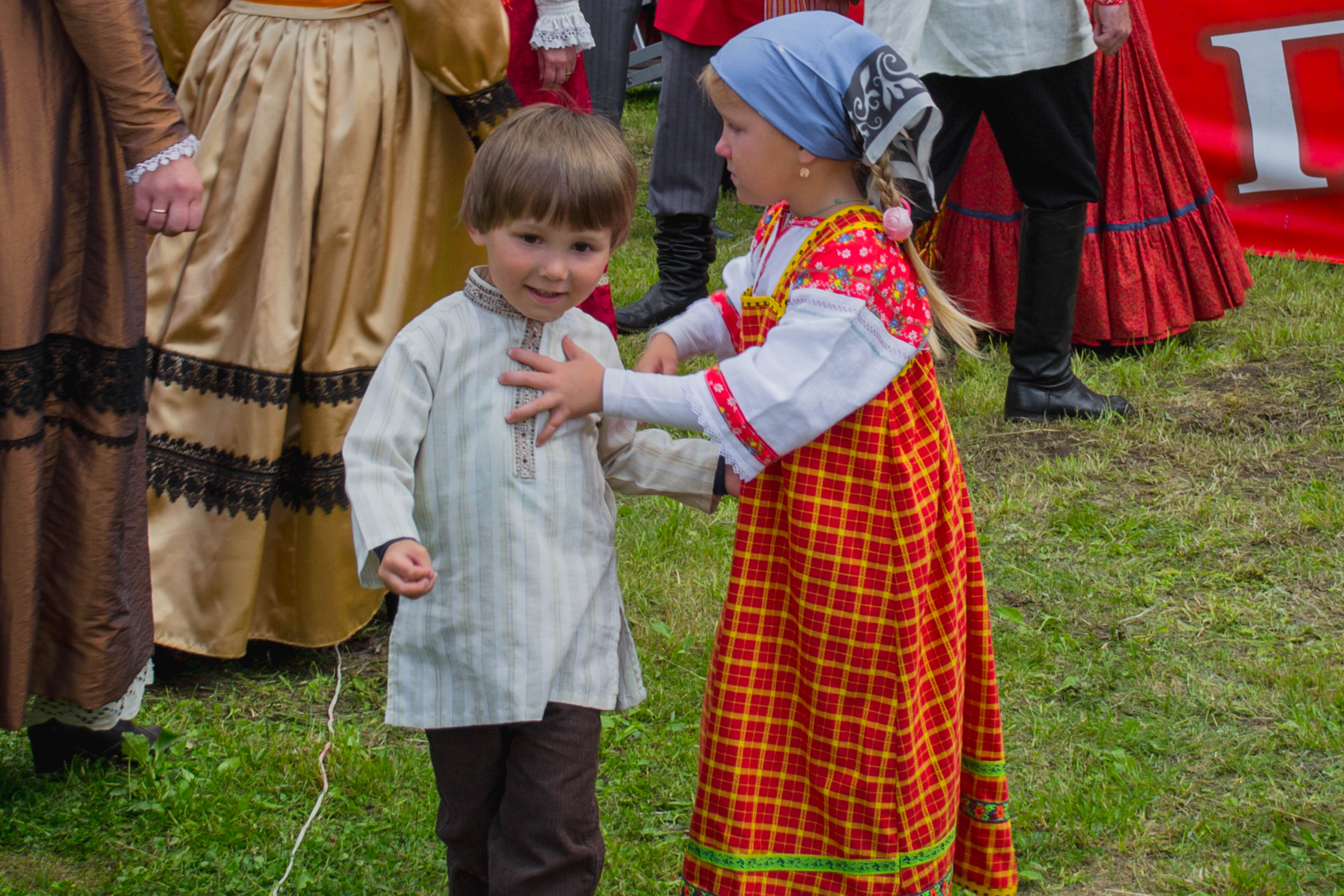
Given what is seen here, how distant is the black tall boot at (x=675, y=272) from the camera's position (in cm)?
508

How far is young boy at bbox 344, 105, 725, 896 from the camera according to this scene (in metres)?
1.77

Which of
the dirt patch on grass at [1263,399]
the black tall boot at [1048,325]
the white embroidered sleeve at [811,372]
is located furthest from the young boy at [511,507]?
the dirt patch on grass at [1263,399]

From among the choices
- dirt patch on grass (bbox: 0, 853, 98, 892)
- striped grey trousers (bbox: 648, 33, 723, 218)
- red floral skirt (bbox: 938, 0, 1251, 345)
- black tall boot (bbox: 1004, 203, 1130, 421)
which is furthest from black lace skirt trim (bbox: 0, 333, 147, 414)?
red floral skirt (bbox: 938, 0, 1251, 345)

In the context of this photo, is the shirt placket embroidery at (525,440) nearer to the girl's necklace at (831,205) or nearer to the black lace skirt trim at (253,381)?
the girl's necklace at (831,205)

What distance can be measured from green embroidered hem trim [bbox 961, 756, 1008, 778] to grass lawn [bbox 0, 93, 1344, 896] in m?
0.32

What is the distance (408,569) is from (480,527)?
179 millimetres

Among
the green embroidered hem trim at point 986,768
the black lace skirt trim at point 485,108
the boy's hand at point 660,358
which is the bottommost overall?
the green embroidered hem trim at point 986,768

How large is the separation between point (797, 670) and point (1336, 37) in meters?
4.72

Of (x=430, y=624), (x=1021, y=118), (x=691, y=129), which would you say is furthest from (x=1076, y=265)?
(x=430, y=624)

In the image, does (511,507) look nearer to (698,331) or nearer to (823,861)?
(698,331)

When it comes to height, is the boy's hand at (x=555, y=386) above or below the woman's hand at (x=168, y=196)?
below

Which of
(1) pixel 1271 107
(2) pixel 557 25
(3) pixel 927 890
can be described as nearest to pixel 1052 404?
(2) pixel 557 25

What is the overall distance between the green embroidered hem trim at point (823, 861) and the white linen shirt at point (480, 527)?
0.30 meters

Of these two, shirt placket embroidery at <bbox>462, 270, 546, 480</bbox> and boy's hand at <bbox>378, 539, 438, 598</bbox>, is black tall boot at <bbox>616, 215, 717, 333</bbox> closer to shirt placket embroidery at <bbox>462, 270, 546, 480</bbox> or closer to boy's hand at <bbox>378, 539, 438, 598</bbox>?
shirt placket embroidery at <bbox>462, 270, 546, 480</bbox>
